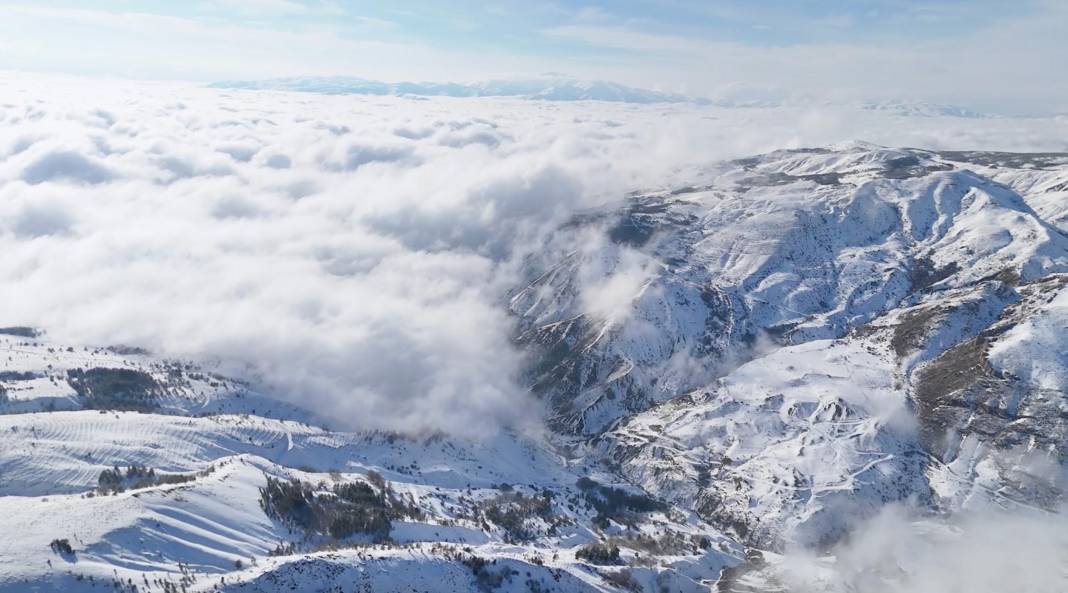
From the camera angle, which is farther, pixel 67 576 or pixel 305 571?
pixel 305 571

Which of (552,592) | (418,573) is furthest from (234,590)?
(552,592)

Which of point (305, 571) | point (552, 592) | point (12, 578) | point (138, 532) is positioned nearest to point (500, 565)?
point (552, 592)

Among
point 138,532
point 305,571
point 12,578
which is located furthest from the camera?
point 138,532

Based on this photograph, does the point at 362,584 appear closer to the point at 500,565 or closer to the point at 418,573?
the point at 418,573

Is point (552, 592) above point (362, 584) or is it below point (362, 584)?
below

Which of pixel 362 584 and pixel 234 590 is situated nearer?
pixel 234 590

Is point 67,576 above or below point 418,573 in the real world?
above

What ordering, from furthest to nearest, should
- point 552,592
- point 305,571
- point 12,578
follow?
point 552,592 < point 305,571 < point 12,578

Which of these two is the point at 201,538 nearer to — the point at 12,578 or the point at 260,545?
the point at 260,545

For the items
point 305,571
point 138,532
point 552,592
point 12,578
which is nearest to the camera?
point 12,578
